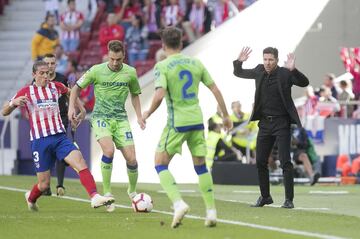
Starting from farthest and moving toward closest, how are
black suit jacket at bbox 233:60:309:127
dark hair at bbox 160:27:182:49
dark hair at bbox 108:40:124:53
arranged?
black suit jacket at bbox 233:60:309:127 < dark hair at bbox 108:40:124:53 < dark hair at bbox 160:27:182:49

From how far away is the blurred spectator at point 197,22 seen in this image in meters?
28.3

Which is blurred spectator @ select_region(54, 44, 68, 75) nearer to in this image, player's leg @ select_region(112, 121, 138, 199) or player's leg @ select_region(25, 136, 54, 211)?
player's leg @ select_region(112, 121, 138, 199)

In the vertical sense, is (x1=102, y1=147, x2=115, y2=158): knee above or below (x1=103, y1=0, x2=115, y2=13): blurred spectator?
below

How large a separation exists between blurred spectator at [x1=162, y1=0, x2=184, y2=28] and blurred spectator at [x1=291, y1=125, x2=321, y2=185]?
4551mm

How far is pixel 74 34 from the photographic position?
102 ft

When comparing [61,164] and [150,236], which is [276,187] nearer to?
[61,164]

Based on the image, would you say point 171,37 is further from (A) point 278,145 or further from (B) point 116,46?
(A) point 278,145

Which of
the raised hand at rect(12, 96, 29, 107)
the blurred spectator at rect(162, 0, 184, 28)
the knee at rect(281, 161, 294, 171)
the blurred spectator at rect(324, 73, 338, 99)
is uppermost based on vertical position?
the blurred spectator at rect(162, 0, 184, 28)

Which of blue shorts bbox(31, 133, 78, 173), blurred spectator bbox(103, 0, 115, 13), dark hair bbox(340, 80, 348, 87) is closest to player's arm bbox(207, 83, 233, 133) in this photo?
blue shorts bbox(31, 133, 78, 173)

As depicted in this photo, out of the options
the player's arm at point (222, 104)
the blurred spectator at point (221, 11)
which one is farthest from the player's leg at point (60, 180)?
the blurred spectator at point (221, 11)

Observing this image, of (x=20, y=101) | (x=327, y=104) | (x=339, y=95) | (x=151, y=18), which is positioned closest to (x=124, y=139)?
(x=20, y=101)

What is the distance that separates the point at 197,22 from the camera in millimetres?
28375

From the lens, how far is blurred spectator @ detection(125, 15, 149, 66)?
95.2ft

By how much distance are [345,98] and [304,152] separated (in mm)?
2639
